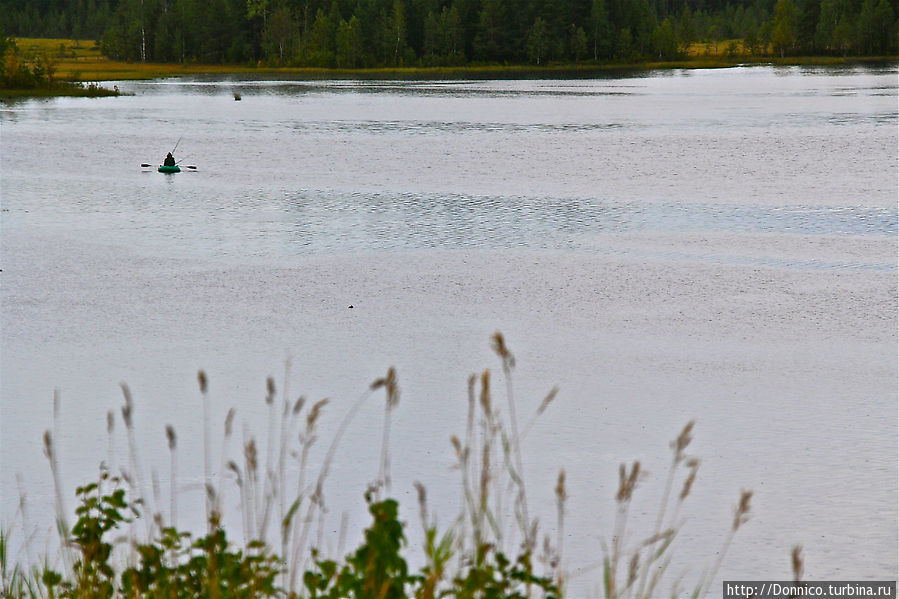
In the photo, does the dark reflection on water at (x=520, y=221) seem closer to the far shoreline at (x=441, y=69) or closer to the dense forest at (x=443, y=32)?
the far shoreline at (x=441, y=69)

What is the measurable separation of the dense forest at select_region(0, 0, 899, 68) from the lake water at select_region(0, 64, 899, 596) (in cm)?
9937

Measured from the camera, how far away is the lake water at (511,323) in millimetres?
8547

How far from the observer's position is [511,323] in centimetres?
1369

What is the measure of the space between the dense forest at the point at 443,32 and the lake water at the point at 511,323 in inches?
3912

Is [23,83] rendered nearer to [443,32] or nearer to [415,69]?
[415,69]

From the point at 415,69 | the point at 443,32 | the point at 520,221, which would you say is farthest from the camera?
the point at 415,69

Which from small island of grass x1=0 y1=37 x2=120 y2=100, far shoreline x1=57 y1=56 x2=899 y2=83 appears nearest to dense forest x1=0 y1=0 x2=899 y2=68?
far shoreline x1=57 y1=56 x2=899 y2=83

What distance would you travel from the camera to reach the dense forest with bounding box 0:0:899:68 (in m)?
130

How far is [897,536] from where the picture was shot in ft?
25.1

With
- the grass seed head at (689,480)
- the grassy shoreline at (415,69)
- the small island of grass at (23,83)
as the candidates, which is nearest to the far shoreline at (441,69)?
the grassy shoreline at (415,69)

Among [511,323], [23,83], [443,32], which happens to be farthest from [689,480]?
[443,32]

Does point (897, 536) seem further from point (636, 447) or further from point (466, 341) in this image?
point (466, 341)

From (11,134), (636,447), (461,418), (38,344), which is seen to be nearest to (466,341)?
(461,418)

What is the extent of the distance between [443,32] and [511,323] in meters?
119
